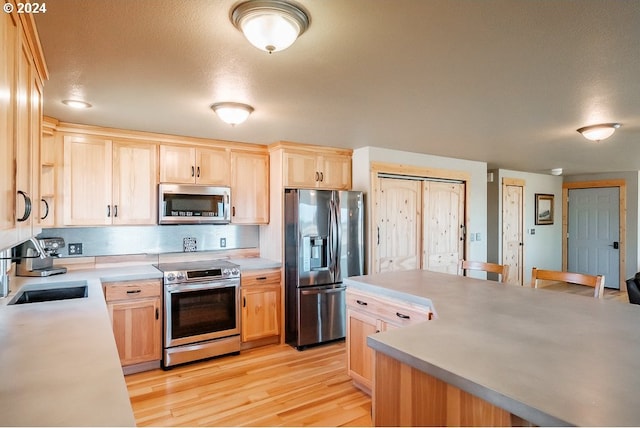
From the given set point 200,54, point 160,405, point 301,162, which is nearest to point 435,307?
point 200,54

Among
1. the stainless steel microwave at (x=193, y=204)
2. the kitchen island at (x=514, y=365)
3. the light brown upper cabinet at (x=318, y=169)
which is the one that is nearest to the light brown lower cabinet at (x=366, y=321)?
the kitchen island at (x=514, y=365)

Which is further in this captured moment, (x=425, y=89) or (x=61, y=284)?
(x=61, y=284)

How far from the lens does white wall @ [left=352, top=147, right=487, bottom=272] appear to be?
4.38 meters

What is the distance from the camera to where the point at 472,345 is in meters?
1.41

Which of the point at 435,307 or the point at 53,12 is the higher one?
the point at 53,12

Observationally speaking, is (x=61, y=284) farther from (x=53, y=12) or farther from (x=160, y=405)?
(x=53, y=12)

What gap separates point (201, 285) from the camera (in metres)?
3.58

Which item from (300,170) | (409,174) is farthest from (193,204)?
(409,174)

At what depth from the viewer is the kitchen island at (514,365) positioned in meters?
1.00

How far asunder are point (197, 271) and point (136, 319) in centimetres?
65

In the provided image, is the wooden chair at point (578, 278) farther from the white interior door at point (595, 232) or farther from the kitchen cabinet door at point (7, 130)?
the white interior door at point (595, 232)

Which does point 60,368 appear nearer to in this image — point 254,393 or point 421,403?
point 421,403

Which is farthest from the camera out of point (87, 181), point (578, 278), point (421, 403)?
point (87, 181)

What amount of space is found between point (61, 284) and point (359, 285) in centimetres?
231
